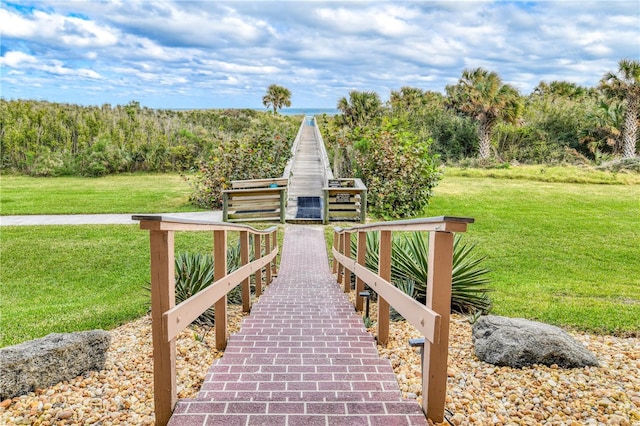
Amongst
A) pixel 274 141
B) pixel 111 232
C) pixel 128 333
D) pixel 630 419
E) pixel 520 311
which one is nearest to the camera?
pixel 630 419

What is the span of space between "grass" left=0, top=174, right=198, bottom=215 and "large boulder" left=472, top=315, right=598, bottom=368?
12.2 m

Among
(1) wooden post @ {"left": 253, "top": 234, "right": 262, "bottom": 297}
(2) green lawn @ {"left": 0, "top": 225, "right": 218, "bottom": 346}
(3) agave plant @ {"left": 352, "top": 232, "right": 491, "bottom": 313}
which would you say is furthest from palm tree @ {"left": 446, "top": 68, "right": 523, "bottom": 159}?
(1) wooden post @ {"left": 253, "top": 234, "right": 262, "bottom": 297}

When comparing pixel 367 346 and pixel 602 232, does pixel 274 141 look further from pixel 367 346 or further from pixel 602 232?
pixel 367 346

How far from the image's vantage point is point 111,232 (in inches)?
446

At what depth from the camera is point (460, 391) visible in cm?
311

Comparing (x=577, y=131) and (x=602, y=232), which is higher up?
(x=577, y=131)

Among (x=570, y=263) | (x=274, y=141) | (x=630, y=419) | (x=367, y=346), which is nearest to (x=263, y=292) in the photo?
(x=367, y=346)

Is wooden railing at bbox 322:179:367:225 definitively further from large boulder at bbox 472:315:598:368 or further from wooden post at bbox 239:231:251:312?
large boulder at bbox 472:315:598:368

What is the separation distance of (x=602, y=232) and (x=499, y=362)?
10030 mm

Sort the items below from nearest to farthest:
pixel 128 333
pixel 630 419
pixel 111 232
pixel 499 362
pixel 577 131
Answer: pixel 630 419 < pixel 499 362 < pixel 128 333 < pixel 111 232 < pixel 577 131

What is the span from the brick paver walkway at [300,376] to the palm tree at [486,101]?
28.0m

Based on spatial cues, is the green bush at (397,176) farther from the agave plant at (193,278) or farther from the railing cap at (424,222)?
the railing cap at (424,222)

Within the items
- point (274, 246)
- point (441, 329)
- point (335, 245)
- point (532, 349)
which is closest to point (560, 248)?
point (335, 245)

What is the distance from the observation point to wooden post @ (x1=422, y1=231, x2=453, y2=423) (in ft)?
7.72
